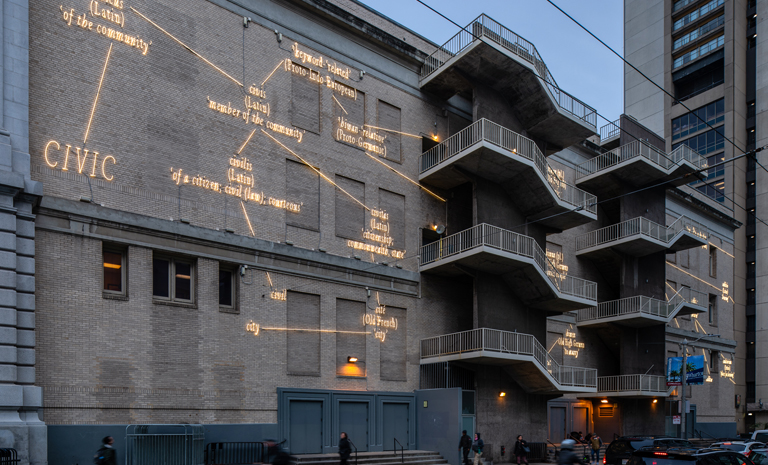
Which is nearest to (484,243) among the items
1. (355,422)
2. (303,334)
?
(303,334)

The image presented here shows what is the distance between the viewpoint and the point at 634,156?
34719 mm

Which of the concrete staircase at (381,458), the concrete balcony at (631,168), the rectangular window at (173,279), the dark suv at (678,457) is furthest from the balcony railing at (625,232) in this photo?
the rectangular window at (173,279)

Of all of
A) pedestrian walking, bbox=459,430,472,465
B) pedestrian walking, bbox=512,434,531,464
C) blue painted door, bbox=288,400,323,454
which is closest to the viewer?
blue painted door, bbox=288,400,323,454

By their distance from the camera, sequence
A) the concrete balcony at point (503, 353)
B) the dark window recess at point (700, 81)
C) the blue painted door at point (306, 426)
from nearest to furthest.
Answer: the blue painted door at point (306, 426) → the concrete balcony at point (503, 353) → the dark window recess at point (700, 81)

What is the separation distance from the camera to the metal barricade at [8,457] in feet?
48.5

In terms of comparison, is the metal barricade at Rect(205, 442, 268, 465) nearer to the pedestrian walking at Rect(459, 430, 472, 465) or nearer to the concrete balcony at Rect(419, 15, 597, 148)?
the pedestrian walking at Rect(459, 430, 472, 465)

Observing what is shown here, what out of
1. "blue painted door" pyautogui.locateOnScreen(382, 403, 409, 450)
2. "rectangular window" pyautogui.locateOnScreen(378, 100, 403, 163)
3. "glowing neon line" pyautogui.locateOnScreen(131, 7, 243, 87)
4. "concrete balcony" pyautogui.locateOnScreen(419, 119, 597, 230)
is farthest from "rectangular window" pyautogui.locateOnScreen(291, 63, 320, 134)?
"blue painted door" pyautogui.locateOnScreen(382, 403, 409, 450)

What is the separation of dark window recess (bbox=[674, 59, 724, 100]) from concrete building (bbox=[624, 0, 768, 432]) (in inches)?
3.8

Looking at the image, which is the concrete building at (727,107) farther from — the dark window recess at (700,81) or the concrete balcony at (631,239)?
the concrete balcony at (631,239)

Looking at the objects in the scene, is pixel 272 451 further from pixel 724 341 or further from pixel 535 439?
pixel 724 341

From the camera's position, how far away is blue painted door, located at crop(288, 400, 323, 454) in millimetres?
21938

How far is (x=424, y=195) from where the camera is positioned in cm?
2809

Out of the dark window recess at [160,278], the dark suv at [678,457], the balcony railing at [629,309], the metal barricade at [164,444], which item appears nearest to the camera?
the dark suv at [678,457]

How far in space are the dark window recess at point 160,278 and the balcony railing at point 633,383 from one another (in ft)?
82.9
